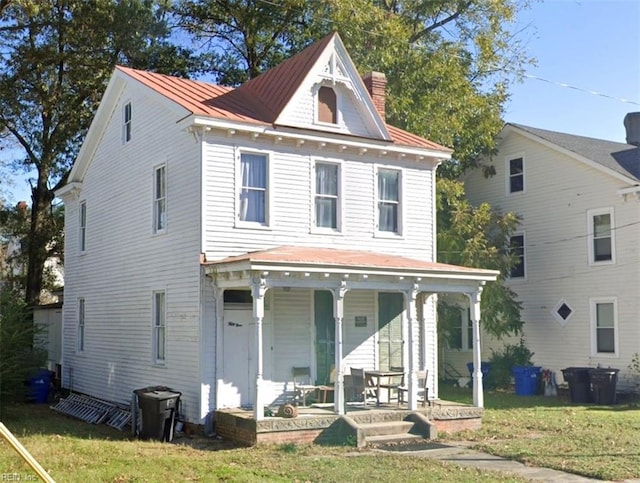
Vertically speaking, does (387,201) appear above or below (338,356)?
above

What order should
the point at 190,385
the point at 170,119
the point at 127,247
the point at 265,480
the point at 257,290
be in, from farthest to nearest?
the point at 127,247, the point at 170,119, the point at 190,385, the point at 257,290, the point at 265,480

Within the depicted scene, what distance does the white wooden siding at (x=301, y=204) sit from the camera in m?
16.7

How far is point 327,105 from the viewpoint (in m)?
18.6

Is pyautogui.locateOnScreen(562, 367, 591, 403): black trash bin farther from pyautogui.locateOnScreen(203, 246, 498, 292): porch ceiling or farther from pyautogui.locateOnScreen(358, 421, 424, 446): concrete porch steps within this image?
pyautogui.locateOnScreen(358, 421, 424, 446): concrete porch steps

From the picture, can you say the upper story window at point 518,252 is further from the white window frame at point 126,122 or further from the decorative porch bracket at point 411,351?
the white window frame at point 126,122

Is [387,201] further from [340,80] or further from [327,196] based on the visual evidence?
[340,80]

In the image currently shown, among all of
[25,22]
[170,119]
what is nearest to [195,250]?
[170,119]

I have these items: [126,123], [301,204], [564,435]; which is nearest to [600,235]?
[564,435]

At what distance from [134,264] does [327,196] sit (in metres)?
5.28

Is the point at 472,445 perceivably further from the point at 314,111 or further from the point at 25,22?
the point at 25,22

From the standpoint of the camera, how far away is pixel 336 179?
18672mm

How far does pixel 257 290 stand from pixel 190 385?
2949mm

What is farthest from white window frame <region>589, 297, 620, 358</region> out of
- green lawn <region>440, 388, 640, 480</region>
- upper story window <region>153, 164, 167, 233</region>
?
upper story window <region>153, 164, 167, 233</region>

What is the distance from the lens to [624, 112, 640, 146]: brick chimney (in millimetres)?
28948
